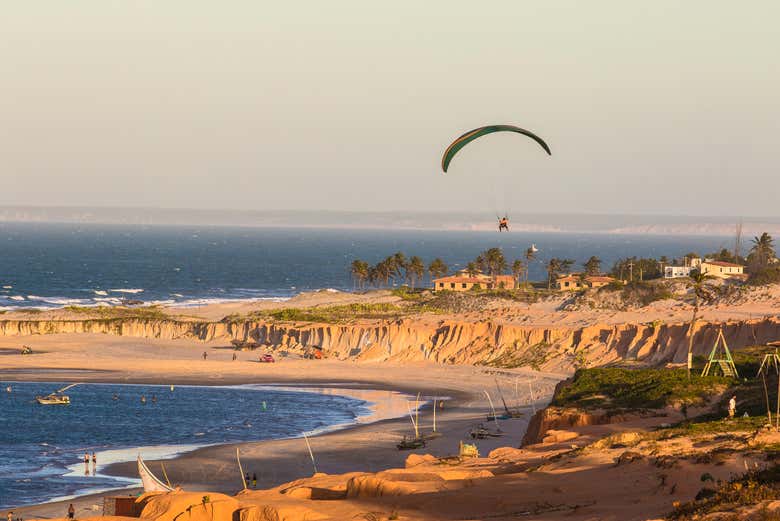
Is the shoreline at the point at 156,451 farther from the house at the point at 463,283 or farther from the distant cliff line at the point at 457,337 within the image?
the house at the point at 463,283

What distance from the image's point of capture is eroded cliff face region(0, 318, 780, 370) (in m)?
77.9

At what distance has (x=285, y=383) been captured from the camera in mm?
80625

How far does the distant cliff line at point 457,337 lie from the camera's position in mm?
77875

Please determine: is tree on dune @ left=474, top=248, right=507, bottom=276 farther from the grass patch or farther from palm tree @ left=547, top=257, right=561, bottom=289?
the grass patch

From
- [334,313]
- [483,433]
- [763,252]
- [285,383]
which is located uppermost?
[763,252]

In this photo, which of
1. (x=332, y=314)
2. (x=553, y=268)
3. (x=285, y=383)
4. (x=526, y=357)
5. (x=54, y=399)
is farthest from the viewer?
(x=553, y=268)

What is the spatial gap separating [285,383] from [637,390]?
36012 mm

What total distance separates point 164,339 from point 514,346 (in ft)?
111

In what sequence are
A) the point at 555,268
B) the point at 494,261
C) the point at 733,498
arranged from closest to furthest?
the point at 733,498
the point at 555,268
the point at 494,261

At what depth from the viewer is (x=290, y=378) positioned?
82.7 m

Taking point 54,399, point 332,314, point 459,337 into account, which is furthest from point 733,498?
point 332,314

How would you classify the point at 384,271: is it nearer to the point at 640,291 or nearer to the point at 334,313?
the point at 334,313

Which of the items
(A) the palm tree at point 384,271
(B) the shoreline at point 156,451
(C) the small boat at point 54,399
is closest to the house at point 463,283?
(A) the palm tree at point 384,271

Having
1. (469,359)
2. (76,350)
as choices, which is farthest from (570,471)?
(76,350)
